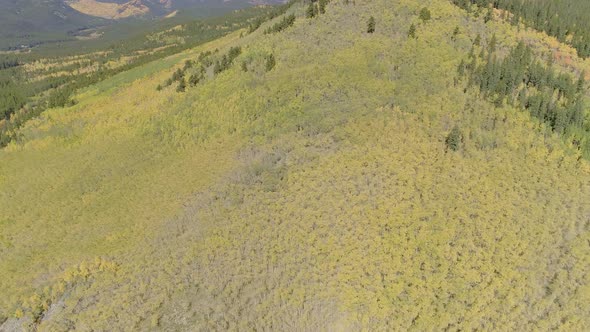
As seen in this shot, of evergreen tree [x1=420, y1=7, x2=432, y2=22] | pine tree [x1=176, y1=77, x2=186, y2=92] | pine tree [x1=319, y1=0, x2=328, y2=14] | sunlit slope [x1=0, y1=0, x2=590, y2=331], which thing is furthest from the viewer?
pine tree [x1=319, y1=0, x2=328, y2=14]

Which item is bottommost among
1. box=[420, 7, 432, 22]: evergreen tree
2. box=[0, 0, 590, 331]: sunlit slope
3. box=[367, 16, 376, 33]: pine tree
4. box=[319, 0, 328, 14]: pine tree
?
box=[0, 0, 590, 331]: sunlit slope

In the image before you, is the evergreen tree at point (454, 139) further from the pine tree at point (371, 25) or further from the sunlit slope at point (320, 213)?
the pine tree at point (371, 25)

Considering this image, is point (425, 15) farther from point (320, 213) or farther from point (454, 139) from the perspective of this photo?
point (320, 213)

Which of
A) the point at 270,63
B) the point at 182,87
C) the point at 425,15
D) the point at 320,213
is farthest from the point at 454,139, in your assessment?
the point at 182,87

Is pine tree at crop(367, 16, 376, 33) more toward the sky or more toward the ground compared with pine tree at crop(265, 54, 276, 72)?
more toward the sky

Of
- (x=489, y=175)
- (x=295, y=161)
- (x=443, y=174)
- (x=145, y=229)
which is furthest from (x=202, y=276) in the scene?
(x=489, y=175)

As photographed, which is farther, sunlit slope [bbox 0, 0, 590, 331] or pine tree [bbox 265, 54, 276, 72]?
pine tree [bbox 265, 54, 276, 72]

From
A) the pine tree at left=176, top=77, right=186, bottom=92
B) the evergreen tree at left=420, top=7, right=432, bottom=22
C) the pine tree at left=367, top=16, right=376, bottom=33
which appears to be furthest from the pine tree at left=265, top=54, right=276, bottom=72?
the evergreen tree at left=420, top=7, right=432, bottom=22

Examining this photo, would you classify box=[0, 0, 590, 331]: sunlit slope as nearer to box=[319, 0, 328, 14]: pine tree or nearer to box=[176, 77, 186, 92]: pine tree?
box=[176, 77, 186, 92]: pine tree
